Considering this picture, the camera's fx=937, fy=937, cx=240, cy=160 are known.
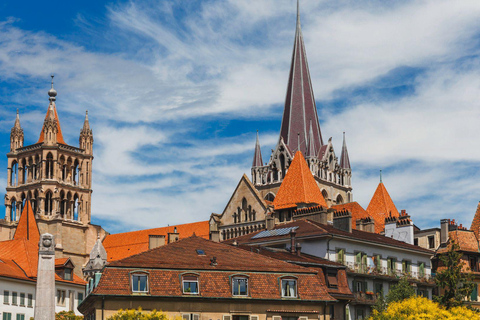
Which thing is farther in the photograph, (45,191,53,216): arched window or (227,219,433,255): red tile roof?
(45,191,53,216): arched window

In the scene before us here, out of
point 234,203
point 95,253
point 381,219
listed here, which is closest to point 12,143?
point 95,253

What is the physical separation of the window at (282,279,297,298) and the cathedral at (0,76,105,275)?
9702 cm

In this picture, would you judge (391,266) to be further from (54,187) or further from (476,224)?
(54,187)

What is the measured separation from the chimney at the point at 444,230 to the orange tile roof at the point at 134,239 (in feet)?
196

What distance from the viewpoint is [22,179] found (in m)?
158

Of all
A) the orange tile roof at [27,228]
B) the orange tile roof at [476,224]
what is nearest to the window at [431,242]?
the orange tile roof at [476,224]

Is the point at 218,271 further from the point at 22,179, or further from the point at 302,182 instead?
the point at 22,179

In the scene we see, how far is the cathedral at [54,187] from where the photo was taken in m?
153

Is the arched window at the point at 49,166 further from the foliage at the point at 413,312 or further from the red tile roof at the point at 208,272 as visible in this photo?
the foliage at the point at 413,312

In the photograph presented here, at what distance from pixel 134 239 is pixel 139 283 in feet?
350

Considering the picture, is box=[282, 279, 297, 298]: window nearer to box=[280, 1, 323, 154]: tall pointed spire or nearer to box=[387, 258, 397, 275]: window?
box=[387, 258, 397, 275]: window

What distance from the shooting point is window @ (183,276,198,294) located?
182ft

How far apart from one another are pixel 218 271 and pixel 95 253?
89093 millimetres

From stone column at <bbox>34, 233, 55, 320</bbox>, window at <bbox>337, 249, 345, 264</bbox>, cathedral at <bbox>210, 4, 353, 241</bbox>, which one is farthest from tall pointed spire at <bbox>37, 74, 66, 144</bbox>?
stone column at <bbox>34, 233, 55, 320</bbox>
